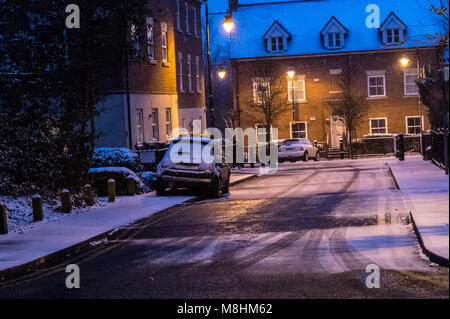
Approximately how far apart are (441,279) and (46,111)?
12.9 metres

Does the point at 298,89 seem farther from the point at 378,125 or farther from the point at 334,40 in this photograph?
the point at 378,125

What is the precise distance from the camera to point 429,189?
19094 mm

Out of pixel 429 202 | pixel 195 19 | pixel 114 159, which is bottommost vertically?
pixel 429 202

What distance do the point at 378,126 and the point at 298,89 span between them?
6660mm

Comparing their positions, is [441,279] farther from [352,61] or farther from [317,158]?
[352,61]

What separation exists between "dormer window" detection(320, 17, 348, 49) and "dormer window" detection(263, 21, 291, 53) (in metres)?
2.86

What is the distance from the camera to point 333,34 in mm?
56781

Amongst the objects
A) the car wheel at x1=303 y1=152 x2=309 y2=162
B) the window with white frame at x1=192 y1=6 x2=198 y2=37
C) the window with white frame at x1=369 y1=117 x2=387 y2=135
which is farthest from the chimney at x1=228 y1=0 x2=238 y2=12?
the car wheel at x1=303 y1=152 x2=309 y2=162

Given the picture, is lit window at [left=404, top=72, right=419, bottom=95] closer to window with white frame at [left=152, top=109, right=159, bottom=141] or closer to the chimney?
the chimney

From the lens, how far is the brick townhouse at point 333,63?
5553 centimetres

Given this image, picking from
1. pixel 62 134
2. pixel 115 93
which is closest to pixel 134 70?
pixel 115 93

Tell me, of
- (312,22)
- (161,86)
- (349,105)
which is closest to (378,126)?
(349,105)

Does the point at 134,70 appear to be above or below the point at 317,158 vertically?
above
